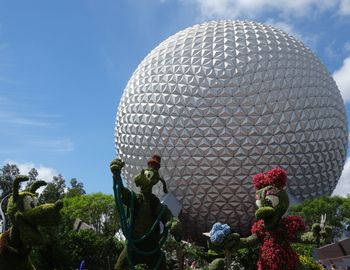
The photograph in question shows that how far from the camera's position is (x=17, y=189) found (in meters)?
8.81

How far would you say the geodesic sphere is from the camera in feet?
74.0

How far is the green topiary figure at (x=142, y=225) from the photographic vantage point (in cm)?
993

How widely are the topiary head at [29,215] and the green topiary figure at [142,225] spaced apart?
1614 millimetres

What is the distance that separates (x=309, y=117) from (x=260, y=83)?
2.95m

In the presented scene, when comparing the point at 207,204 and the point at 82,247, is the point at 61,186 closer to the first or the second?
the point at 207,204

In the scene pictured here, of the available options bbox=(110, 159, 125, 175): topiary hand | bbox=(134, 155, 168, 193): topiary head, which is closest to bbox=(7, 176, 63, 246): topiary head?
bbox=(110, 159, 125, 175): topiary hand

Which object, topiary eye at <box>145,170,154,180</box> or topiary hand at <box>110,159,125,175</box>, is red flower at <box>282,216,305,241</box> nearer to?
topiary eye at <box>145,170,154,180</box>

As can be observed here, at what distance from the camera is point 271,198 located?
9.37 metres

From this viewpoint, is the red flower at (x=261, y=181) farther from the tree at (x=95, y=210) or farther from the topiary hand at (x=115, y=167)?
the tree at (x=95, y=210)

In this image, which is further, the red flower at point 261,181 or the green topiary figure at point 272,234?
the red flower at point 261,181

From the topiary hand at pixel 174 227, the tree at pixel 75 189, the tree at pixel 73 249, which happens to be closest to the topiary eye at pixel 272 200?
the topiary hand at pixel 174 227

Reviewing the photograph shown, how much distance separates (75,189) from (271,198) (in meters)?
39.5

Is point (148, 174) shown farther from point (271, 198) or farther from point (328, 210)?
point (328, 210)

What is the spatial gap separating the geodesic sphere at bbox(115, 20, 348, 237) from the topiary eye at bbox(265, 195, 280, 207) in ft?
42.8
